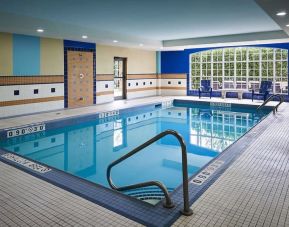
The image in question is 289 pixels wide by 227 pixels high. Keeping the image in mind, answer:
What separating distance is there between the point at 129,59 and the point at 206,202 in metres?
10.4

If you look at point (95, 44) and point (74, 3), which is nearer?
point (74, 3)

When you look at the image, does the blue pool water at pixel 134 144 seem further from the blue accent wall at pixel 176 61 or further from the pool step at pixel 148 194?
the blue accent wall at pixel 176 61

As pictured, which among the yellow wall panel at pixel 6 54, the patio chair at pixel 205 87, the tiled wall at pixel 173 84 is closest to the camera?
the yellow wall panel at pixel 6 54

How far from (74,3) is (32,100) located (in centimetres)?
417

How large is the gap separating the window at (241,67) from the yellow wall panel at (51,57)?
21.5 feet

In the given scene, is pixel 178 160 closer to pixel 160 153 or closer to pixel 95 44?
pixel 160 153

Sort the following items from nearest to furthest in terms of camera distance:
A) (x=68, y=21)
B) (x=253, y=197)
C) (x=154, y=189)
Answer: (x=253, y=197) → (x=154, y=189) → (x=68, y=21)

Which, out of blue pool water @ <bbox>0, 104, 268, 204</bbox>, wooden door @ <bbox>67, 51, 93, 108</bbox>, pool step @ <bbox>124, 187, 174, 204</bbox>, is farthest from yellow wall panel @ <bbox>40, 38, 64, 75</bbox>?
pool step @ <bbox>124, 187, 174, 204</bbox>

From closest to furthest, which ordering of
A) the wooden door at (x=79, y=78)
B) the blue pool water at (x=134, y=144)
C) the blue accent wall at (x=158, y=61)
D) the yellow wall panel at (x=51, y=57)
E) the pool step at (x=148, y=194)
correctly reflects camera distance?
the pool step at (x=148, y=194)
the blue pool water at (x=134, y=144)
the yellow wall panel at (x=51, y=57)
the wooden door at (x=79, y=78)
the blue accent wall at (x=158, y=61)

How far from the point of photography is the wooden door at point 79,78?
993 cm

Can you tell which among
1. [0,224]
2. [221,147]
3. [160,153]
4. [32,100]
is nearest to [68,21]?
[32,100]

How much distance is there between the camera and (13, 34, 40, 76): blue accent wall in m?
8.19

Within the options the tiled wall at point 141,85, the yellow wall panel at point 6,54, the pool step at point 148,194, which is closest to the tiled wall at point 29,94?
the yellow wall panel at point 6,54

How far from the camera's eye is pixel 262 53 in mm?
11930
